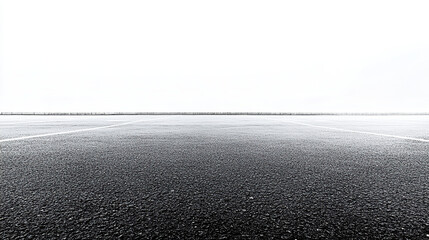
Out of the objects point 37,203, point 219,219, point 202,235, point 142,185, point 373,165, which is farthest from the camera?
point 373,165

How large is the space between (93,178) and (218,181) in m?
0.83

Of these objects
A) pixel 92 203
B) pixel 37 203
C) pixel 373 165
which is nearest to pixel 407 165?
pixel 373 165

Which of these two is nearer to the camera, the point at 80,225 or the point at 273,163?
the point at 80,225

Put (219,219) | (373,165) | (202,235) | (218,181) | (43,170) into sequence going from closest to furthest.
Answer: (202,235) < (219,219) < (218,181) < (43,170) < (373,165)

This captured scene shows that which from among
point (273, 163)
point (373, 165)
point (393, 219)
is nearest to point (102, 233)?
point (393, 219)

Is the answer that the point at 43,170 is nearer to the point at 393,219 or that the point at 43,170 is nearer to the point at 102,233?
the point at 102,233

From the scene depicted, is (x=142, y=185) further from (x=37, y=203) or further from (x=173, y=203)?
(x=37, y=203)

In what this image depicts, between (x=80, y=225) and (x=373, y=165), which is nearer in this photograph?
(x=80, y=225)

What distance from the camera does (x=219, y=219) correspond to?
4.23 ft

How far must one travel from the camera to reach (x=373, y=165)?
8.70 feet

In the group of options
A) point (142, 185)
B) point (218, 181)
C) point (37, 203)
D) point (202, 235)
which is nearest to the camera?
point (202, 235)

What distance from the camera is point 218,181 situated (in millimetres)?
1993

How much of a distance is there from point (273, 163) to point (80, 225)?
1818mm

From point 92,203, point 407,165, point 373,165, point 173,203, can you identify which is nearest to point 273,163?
point 373,165
